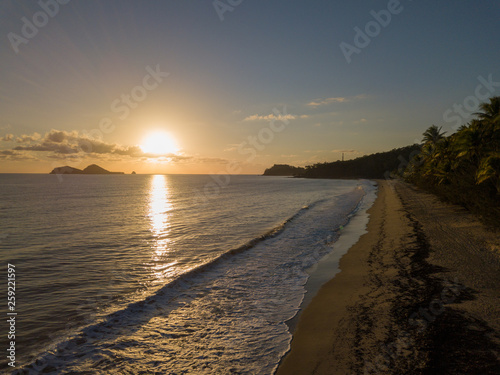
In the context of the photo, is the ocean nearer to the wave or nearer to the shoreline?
the wave

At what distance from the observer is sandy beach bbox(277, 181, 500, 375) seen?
473 cm

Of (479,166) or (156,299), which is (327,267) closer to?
(156,299)

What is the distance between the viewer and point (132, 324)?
6.81 meters

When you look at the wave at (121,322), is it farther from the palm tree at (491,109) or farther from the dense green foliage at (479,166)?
the palm tree at (491,109)

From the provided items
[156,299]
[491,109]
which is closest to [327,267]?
[156,299]

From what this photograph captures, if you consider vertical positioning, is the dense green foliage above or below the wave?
above

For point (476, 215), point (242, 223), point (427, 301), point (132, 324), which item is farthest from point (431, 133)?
point (132, 324)

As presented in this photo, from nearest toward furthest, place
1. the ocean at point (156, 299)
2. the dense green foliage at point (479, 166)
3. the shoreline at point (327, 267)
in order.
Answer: the ocean at point (156, 299) < the shoreline at point (327, 267) < the dense green foliage at point (479, 166)

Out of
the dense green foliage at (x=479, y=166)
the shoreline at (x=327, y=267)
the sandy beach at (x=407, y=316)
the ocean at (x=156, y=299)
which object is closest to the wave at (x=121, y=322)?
the ocean at (x=156, y=299)

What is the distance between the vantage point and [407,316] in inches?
248

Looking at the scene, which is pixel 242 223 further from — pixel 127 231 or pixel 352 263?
pixel 352 263

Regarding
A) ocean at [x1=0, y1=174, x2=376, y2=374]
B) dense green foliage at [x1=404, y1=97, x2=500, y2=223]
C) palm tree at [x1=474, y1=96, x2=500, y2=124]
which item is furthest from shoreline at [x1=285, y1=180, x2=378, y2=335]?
palm tree at [x1=474, y1=96, x2=500, y2=124]

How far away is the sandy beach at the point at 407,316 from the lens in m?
4.73

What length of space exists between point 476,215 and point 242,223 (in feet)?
51.5
